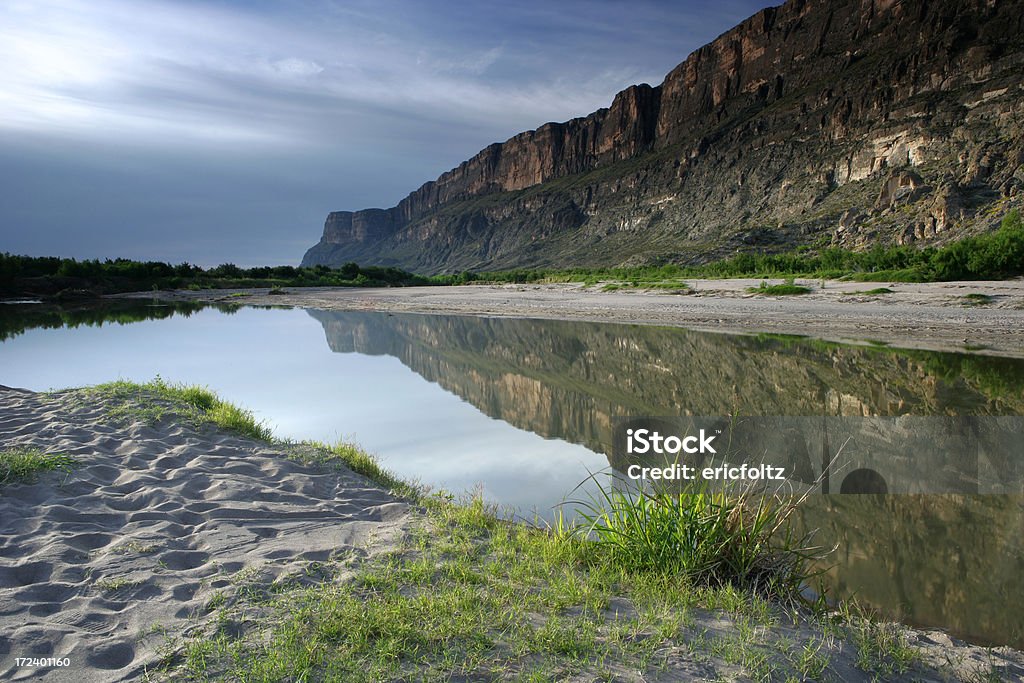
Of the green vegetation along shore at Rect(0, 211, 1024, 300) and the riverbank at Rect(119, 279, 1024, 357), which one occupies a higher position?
the green vegetation along shore at Rect(0, 211, 1024, 300)

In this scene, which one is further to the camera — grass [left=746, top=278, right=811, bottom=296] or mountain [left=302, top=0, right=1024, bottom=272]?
mountain [left=302, top=0, right=1024, bottom=272]

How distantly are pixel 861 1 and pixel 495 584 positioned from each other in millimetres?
122283

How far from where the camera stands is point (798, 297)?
2430 centimetres

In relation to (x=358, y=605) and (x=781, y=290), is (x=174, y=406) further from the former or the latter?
(x=781, y=290)

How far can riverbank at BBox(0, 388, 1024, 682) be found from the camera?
256cm

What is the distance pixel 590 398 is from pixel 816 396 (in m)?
3.75

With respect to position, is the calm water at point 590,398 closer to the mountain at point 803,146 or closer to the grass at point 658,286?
the grass at point 658,286

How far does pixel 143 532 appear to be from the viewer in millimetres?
3869

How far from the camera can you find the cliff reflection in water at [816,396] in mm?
→ 3883

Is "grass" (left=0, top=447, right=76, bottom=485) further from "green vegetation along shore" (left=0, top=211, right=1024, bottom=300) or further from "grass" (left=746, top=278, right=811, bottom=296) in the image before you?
"green vegetation along shore" (left=0, top=211, right=1024, bottom=300)

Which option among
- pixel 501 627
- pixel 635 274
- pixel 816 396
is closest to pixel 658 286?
pixel 635 274

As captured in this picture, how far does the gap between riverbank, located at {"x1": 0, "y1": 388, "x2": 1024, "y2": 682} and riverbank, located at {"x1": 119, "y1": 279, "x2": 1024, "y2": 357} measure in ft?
44.5

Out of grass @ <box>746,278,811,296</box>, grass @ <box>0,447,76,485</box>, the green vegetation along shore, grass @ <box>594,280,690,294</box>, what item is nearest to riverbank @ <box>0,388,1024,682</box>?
grass @ <box>0,447,76,485</box>

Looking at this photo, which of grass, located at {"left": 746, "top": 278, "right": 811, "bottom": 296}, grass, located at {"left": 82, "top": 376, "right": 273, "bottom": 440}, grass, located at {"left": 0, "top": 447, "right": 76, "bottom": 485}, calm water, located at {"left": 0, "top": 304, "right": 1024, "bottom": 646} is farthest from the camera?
grass, located at {"left": 746, "top": 278, "right": 811, "bottom": 296}
